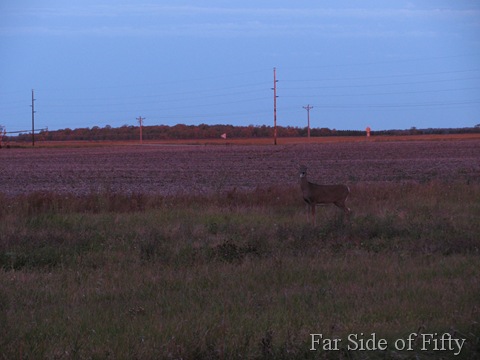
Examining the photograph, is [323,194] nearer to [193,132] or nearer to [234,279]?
[234,279]

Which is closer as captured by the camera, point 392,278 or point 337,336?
point 337,336

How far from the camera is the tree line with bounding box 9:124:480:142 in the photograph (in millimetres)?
125750

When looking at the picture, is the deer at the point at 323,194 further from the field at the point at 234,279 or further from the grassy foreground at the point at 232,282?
the grassy foreground at the point at 232,282

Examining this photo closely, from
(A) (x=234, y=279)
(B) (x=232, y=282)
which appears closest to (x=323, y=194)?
(A) (x=234, y=279)

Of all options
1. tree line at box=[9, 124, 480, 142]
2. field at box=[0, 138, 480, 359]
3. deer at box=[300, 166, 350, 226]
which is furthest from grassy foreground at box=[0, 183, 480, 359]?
tree line at box=[9, 124, 480, 142]

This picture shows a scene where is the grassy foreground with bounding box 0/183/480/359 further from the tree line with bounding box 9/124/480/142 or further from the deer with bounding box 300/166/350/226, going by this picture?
the tree line with bounding box 9/124/480/142

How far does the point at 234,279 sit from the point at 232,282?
213mm

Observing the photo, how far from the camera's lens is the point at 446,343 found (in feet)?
21.5

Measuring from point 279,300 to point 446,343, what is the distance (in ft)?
7.41

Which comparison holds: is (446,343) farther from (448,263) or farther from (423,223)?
(423,223)

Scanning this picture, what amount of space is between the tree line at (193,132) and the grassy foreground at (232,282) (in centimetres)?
10840

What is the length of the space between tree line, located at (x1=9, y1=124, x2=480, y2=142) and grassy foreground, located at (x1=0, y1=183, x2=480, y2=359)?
10840 cm

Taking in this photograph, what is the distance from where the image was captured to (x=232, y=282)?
9.09 metres

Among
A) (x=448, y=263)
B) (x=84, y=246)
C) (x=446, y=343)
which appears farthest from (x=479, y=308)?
(x=84, y=246)
